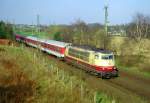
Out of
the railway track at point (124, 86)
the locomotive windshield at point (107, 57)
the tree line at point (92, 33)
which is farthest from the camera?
the tree line at point (92, 33)

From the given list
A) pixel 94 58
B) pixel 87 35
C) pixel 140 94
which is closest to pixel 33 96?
pixel 140 94

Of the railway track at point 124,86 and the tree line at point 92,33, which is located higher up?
the tree line at point 92,33

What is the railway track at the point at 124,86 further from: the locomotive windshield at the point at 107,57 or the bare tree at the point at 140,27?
the bare tree at the point at 140,27

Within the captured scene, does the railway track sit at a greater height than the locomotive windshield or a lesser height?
lesser

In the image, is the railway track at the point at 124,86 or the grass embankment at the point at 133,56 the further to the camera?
the grass embankment at the point at 133,56

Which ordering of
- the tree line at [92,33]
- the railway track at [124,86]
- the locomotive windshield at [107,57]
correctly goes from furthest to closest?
the tree line at [92,33], the locomotive windshield at [107,57], the railway track at [124,86]

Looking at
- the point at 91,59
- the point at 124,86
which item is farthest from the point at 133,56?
the point at 124,86

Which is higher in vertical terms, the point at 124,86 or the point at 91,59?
the point at 91,59

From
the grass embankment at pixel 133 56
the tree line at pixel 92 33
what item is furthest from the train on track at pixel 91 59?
the tree line at pixel 92 33

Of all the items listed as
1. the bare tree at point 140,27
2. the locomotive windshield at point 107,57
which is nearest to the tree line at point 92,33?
the bare tree at point 140,27

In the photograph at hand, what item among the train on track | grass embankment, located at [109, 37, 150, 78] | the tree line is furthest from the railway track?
the tree line

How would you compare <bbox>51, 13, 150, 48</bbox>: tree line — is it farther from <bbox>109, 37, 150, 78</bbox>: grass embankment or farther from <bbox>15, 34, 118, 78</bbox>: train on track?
<bbox>15, 34, 118, 78</bbox>: train on track

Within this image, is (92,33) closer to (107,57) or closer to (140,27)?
(140,27)

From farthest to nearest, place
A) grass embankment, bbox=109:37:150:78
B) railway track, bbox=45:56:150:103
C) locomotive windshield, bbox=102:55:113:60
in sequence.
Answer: grass embankment, bbox=109:37:150:78
locomotive windshield, bbox=102:55:113:60
railway track, bbox=45:56:150:103
